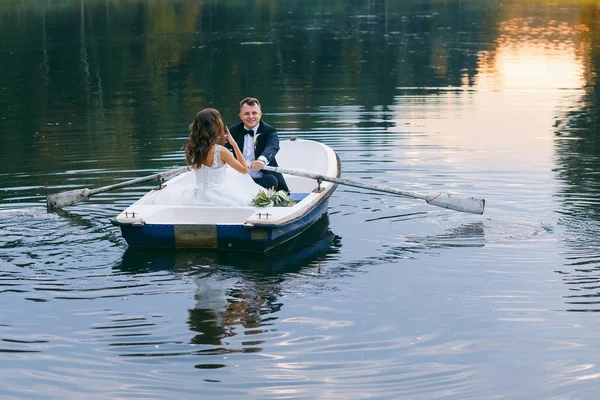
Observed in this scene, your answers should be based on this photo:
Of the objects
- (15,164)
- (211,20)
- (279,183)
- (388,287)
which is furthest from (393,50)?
(388,287)

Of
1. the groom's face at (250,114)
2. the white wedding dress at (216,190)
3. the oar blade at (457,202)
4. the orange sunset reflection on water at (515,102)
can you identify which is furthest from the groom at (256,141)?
the orange sunset reflection on water at (515,102)

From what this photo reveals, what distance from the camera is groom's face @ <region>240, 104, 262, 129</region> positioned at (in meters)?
13.3

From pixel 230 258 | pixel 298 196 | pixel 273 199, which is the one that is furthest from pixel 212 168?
pixel 298 196

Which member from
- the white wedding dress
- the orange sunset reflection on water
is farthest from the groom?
the orange sunset reflection on water

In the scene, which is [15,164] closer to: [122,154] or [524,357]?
[122,154]

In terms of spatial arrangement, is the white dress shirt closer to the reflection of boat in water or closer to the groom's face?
the groom's face

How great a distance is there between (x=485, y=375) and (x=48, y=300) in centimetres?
440

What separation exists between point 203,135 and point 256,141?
139 centimetres

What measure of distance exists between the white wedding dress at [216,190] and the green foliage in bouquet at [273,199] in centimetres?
15

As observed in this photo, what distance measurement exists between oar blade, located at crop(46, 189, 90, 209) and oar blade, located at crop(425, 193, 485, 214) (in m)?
4.68

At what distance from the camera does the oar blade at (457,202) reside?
1303cm

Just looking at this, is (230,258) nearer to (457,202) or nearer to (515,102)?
(457,202)

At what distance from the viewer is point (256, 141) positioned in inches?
533

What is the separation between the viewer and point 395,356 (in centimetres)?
849
